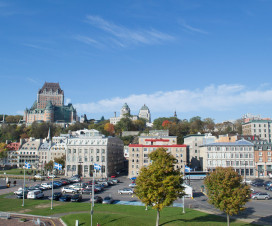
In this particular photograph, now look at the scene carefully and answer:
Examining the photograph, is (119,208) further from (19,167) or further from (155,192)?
(19,167)

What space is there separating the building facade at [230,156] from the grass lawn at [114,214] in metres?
52.8

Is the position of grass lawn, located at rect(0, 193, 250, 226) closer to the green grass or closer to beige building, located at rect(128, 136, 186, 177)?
the green grass

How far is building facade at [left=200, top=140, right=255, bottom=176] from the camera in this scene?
91688 mm

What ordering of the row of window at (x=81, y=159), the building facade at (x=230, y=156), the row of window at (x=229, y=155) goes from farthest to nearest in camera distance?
the row of window at (x=81, y=159) → the row of window at (x=229, y=155) → the building facade at (x=230, y=156)

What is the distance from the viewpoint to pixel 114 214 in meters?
37.5

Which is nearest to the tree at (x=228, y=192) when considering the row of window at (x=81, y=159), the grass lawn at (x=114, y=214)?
the grass lawn at (x=114, y=214)

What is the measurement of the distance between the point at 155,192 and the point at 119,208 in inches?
590

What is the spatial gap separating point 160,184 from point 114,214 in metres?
10.6

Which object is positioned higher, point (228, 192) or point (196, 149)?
point (196, 149)

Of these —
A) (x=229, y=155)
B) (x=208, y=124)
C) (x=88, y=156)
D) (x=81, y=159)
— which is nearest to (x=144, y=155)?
(x=88, y=156)

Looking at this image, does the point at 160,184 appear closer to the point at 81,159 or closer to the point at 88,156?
the point at 88,156

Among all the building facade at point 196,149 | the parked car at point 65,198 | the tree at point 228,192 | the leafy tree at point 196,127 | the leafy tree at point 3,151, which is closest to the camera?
the tree at point 228,192

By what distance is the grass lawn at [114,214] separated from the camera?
111 ft

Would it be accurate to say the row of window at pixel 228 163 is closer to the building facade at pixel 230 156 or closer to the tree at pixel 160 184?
the building facade at pixel 230 156
